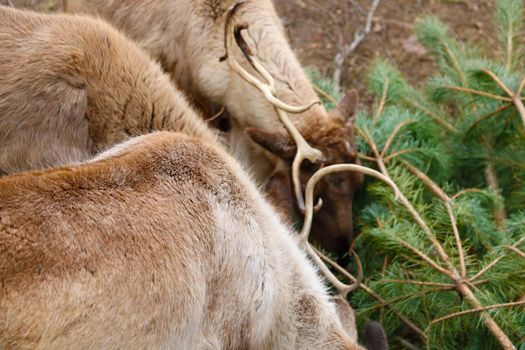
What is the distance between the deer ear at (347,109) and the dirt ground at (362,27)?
64.5 inches

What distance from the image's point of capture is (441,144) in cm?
562

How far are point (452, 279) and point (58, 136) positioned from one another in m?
2.21

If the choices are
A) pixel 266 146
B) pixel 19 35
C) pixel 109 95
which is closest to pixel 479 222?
pixel 266 146

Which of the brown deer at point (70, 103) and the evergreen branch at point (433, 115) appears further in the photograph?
the evergreen branch at point (433, 115)

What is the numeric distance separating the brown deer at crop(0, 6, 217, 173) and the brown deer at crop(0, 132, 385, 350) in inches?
27.3

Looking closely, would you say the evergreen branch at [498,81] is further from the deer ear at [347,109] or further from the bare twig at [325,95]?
the bare twig at [325,95]

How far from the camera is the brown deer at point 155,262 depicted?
321cm

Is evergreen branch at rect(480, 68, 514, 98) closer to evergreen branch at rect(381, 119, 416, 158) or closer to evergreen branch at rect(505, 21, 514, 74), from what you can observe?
evergreen branch at rect(381, 119, 416, 158)

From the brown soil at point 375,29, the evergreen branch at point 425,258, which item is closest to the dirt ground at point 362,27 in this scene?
the brown soil at point 375,29

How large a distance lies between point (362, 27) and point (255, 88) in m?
2.43

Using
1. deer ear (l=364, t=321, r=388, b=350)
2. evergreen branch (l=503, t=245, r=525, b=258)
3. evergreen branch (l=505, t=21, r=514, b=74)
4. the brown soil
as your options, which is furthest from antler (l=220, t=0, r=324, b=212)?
the brown soil

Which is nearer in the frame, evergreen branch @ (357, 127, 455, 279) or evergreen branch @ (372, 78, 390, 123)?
evergreen branch @ (357, 127, 455, 279)

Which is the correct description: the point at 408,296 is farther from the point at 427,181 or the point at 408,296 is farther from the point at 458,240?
the point at 427,181

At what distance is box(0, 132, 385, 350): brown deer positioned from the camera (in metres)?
3.21
